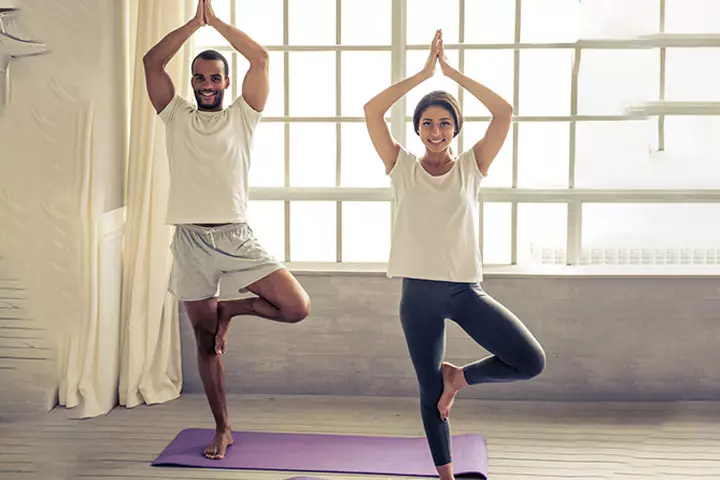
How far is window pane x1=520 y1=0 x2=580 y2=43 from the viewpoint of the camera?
488 centimetres

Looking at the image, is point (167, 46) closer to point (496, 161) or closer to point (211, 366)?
point (211, 366)

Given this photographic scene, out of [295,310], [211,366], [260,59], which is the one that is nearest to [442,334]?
[295,310]

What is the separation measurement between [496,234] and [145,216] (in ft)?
5.80

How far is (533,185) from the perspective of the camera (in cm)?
499

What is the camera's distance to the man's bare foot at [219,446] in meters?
4.11

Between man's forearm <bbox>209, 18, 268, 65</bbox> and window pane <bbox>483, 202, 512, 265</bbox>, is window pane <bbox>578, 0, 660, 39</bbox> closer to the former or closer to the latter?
window pane <bbox>483, 202, 512, 265</bbox>

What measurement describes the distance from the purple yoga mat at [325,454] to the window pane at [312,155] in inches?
53.7

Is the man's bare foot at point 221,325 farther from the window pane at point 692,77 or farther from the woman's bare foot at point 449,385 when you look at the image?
the window pane at point 692,77

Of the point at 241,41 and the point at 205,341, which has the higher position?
the point at 241,41

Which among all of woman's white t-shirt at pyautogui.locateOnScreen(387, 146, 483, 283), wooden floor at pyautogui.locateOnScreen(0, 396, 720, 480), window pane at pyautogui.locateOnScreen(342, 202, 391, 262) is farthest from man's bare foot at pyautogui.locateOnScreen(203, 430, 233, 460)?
window pane at pyautogui.locateOnScreen(342, 202, 391, 262)

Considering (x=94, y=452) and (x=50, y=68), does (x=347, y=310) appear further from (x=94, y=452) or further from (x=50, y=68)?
(x=50, y=68)

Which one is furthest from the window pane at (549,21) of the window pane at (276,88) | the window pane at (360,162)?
the window pane at (276,88)

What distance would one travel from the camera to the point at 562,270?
4875 mm

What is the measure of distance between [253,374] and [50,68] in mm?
2410
